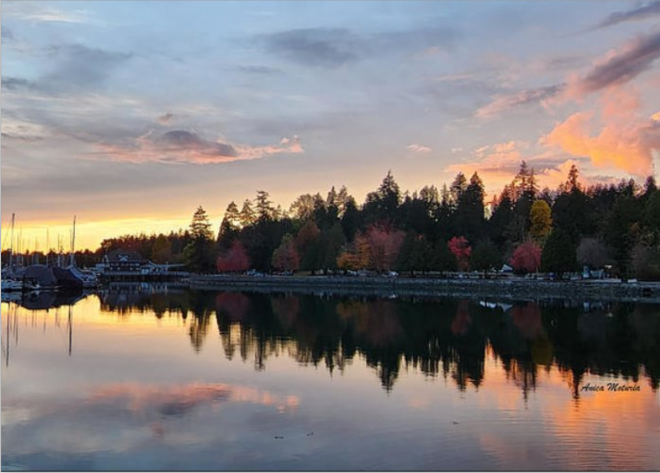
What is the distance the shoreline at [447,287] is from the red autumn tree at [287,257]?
2.87 metres

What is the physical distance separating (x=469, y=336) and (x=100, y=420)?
21314 millimetres

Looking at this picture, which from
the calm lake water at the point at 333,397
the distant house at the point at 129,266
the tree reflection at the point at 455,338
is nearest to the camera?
the calm lake water at the point at 333,397

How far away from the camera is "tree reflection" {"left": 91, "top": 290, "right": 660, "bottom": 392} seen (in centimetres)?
2545

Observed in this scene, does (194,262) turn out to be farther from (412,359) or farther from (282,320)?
(412,359)

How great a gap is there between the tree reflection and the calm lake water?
14 centimetres

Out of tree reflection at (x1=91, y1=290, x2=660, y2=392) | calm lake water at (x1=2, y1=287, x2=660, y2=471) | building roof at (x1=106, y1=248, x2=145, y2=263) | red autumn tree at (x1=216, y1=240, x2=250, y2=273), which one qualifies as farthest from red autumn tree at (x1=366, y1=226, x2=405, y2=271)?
building roof at (x1=106, y1=248, x2=145, y2=263)

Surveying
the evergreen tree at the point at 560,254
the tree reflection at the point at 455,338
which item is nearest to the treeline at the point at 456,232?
the evergreen tree at the point at 560,254

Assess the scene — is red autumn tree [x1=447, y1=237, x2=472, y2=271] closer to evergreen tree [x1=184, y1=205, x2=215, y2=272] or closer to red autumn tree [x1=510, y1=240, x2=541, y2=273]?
red autumn tree [x1=510, y1=240, x2=541, y2=273]

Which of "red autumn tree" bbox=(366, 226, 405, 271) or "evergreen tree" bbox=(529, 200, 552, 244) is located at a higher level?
"evergreen tree" bbox=(529, 200, 552, 244)

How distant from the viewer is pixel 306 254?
336ft

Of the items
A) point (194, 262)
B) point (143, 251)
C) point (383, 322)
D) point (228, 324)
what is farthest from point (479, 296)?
point (143, 251)

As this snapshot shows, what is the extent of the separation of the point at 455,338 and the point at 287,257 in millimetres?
70932

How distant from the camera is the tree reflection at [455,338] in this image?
83.5 feet

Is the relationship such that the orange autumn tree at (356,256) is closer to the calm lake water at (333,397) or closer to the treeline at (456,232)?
the treeline at (456,232)
